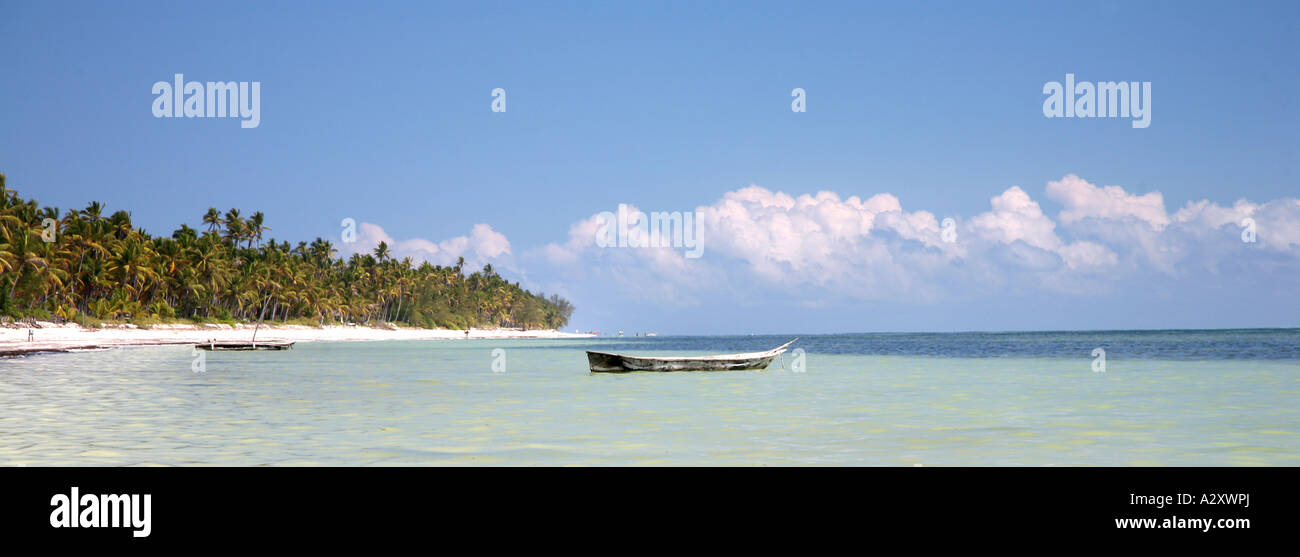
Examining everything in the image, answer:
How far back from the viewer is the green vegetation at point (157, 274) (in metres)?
76.5

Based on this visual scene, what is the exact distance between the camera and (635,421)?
68.0ft

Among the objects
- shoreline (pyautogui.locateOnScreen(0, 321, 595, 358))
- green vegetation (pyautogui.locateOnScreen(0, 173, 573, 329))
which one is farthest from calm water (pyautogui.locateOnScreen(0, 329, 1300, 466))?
green vegetation (pyautogui.locateOnScreen(0, 173, 573, 329))

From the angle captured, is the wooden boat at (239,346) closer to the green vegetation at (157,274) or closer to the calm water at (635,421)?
the green vegetation at (157,274)

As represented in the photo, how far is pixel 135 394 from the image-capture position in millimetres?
26453

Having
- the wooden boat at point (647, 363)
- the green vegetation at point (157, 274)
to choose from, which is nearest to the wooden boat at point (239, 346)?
the green vegetation at point (157, 274)

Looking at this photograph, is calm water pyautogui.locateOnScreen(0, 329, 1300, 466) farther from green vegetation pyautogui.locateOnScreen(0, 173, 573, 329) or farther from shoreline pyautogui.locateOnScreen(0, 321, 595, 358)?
green vegetation pyautogui.locateOnScreen(0, 173, 573, 329)

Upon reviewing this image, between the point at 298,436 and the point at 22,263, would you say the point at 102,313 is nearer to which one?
the point at 22,263

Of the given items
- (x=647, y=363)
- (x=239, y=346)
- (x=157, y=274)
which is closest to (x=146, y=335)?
(x=157, y=274)

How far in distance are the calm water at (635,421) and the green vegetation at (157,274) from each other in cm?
4755

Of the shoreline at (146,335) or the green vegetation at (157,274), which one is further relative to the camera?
the green vegetation at (157,274)

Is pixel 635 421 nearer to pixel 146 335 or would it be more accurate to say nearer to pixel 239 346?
pixel 239 346

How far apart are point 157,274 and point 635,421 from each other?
91.7 m
